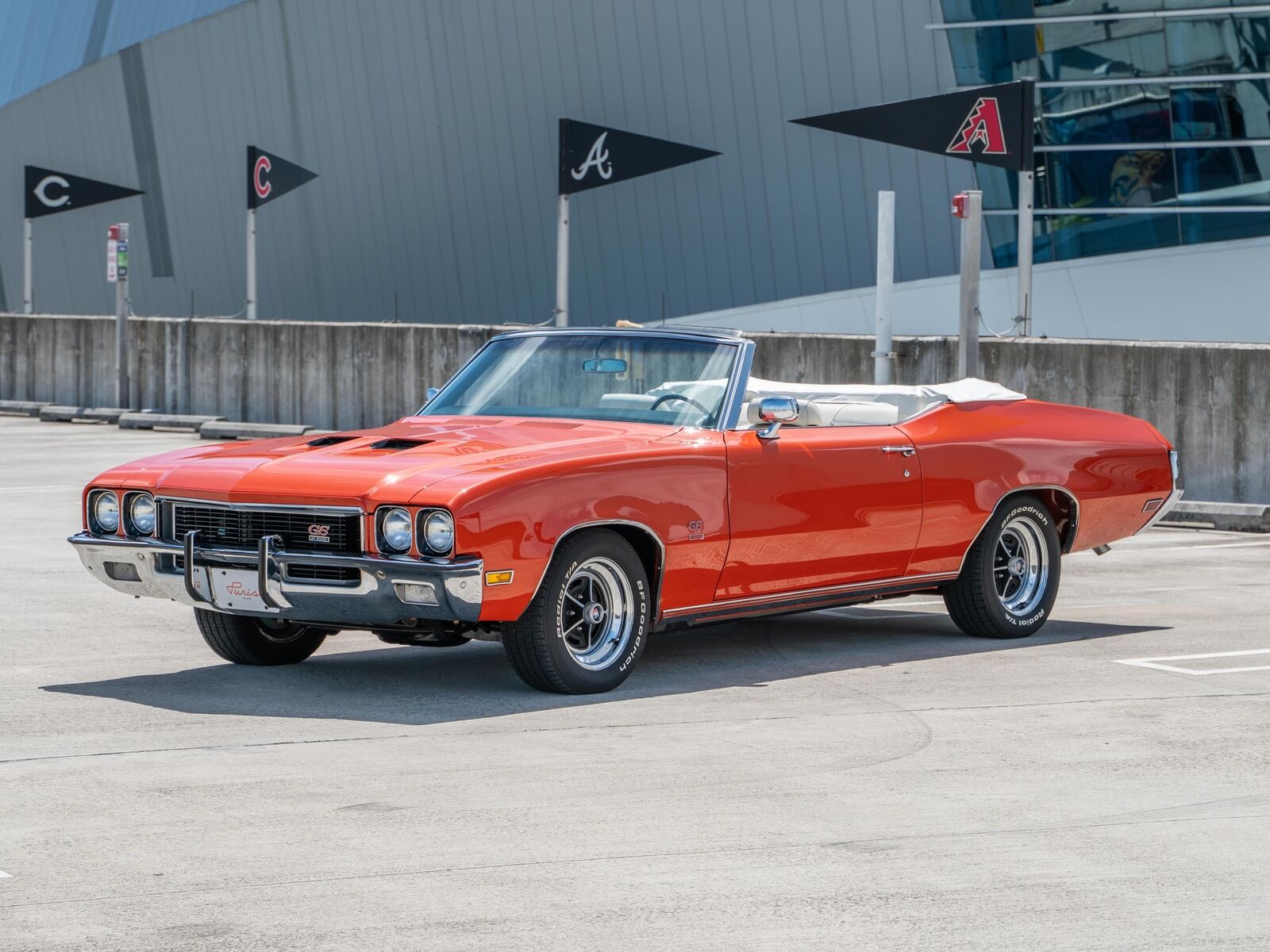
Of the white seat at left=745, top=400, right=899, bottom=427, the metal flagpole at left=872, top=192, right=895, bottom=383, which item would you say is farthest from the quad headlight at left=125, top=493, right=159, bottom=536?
the metal flagpole at left=872, top=192, right=895, bottom=383

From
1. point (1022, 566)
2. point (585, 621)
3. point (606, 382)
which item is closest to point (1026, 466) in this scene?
point (1022, 566)

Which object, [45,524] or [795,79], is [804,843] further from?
[795,79]

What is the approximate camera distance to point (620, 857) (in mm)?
5629

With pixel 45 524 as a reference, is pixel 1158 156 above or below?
above

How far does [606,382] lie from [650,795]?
3154mm

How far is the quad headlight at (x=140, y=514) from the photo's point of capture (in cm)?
Result: 834

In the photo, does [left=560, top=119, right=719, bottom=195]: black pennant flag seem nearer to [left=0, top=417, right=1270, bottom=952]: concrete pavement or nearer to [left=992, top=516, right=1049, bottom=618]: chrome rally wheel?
[left=992, top=516, right=1049, bottom=618]: chrome rally wheel

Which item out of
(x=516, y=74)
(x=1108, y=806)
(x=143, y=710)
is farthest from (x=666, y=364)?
(x=516, y=74)

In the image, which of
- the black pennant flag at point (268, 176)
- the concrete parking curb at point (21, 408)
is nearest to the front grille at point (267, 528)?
the concrete parking curb at point (21, 408)

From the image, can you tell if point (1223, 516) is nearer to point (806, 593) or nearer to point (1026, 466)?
point (1026, 466)

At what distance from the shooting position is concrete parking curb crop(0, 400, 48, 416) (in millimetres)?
26453

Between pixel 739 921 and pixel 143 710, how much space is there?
347cm

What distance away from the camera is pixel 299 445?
28.2 ft

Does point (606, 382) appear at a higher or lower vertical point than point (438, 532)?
higher
